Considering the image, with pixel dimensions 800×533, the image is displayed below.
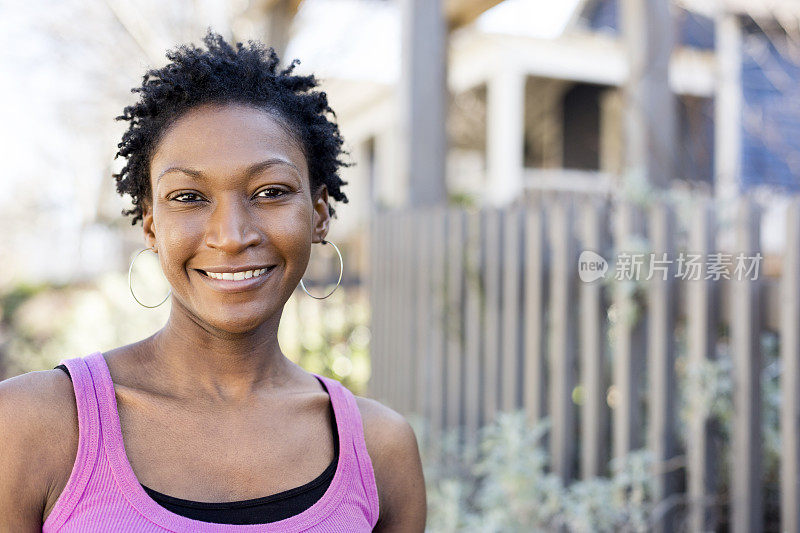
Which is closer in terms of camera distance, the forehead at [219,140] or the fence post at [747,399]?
the forehead at [219,140]

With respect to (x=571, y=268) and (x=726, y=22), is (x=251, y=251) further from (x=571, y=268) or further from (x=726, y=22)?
(x=726, y=22)

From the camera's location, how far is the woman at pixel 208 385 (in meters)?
1.32

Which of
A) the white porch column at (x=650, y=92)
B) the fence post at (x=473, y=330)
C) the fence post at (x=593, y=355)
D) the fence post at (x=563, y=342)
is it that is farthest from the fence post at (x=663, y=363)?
the white porch column at (x=650, y=92)

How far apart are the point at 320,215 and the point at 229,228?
1.15 ft

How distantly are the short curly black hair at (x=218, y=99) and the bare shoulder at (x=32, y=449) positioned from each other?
45 centimetres

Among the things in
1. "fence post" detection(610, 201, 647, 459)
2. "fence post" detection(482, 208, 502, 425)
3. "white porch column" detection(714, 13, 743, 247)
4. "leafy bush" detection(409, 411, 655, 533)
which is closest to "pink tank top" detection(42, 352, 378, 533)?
"leafy bush" detection(409, 411, 655, 533)

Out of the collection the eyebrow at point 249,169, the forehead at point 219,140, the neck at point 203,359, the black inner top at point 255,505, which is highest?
the forehead at point 219,140

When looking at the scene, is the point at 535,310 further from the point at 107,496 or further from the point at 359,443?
the point at 107,496

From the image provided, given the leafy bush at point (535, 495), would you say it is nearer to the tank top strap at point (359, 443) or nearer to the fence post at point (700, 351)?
the fence post at point (700, 351)

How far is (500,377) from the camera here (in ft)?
13.5

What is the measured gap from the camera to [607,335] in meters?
3.52

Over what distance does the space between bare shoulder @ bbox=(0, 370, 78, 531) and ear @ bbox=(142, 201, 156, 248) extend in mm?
354

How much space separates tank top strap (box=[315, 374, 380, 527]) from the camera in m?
1.59

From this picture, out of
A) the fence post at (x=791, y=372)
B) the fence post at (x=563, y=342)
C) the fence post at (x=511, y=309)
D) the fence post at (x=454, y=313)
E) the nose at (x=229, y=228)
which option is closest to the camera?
the nose at (x=229, y=228)
